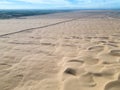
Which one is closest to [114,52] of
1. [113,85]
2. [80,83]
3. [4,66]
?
[113,85]

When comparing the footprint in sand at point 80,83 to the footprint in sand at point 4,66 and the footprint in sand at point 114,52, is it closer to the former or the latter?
the footprint in sand at point 4,66

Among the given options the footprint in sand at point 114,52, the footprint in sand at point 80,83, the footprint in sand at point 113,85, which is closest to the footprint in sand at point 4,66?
the footprint in sand at point 80,83

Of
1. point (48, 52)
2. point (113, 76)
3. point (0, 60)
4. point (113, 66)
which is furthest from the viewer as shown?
→ point (48, 52)

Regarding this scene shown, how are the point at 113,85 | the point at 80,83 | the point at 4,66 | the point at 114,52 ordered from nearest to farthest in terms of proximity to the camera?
the point at 113,85 → the point at 80,83 → the point at 4,66 → the point at 114,52

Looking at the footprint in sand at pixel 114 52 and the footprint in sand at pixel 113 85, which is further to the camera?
the footprint in sand at pixel 114 52

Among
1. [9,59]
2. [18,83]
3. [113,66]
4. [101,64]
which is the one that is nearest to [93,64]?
[101,64]

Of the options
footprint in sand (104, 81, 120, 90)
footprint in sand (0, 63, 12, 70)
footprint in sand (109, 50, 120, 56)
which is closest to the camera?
footprint in sand (104, 81, 120, 90)

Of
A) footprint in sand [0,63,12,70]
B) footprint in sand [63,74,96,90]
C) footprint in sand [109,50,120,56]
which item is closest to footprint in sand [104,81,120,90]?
footprint in sand [63,74,96,90]

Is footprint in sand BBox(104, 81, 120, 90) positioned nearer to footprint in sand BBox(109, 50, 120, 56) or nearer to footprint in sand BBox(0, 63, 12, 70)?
footprint in sand BBox(109, 50, 120, 56)

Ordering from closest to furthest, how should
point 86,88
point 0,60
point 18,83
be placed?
point 86,88
point 18,83
point 0,60

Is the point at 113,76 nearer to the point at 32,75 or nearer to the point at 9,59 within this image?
the point at 32,75

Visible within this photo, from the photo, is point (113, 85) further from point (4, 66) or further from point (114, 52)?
point (4, 66)
